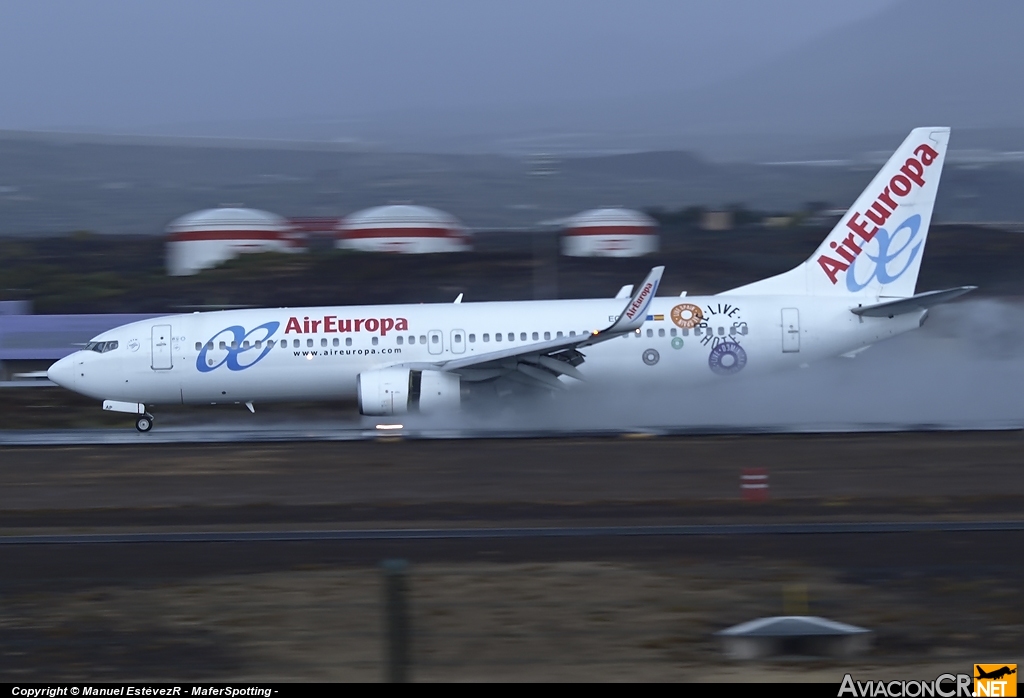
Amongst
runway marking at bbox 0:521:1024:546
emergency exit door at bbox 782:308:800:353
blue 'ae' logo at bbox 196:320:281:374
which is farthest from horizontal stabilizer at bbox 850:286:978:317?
blue 'ae' logo at bbox 196:320:281:374

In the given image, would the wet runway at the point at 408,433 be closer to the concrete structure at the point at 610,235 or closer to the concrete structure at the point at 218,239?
the concrete structure at the point at 218,239

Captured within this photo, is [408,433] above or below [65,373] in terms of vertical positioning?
below

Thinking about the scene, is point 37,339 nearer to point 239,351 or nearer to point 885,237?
point 239,351

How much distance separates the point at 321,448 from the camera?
21188mm

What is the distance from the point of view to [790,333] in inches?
973

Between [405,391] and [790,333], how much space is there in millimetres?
8408

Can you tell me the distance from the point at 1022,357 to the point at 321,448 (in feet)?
62.3

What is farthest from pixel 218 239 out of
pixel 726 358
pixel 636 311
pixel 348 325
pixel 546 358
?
pixel 636 311

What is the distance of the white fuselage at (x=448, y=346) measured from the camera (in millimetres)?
24609

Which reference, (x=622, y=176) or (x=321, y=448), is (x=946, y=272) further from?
(x=622, y=176)

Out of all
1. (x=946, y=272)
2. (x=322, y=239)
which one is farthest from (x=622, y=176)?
(x=946, y=272)

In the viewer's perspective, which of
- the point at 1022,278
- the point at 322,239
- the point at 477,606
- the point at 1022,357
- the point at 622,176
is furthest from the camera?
the point at 622,176

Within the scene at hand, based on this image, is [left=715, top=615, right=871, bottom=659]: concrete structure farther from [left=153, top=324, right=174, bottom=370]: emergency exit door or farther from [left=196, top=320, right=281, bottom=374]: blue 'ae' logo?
[left=153, top=324, right=174, bottom=370]: emergency exit door

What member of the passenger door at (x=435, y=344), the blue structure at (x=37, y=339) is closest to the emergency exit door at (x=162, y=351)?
the passenger door at (x=435, y=344)
